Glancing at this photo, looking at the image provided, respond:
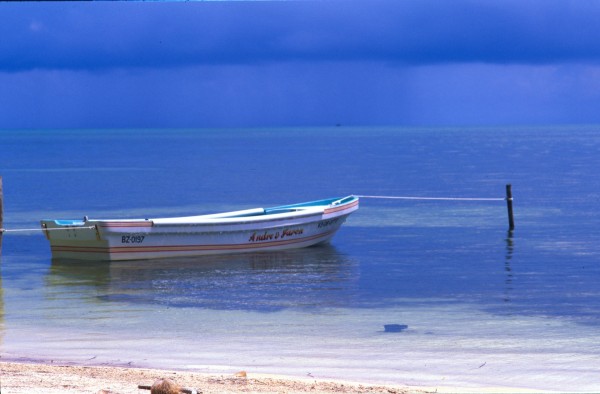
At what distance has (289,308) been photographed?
17.1 meters

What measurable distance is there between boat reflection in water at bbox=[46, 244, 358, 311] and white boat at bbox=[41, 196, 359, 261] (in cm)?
24

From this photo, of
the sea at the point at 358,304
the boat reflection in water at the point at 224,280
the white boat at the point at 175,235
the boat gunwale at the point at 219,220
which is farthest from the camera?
the white boat at the point at 175,235

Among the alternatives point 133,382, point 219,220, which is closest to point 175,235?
point 219,220

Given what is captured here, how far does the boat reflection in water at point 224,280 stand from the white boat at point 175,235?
9.5 inches

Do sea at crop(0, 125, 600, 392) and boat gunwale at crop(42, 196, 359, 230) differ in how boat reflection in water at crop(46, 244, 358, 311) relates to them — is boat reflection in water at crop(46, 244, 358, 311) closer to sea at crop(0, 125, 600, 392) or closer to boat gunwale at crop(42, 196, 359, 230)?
sea at crop(0, 125, 600, 392)

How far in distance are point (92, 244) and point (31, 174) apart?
51.9 m

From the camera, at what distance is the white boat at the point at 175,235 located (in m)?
23.0

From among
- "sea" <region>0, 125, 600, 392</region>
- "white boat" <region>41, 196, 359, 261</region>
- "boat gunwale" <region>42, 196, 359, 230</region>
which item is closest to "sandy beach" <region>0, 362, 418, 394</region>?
"sea" <region>0, 125, 600, 392</region>

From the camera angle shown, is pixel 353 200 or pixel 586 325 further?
pixel 353 200

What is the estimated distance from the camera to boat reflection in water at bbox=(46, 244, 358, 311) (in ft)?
59.7

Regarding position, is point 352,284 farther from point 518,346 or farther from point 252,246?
point 518,346

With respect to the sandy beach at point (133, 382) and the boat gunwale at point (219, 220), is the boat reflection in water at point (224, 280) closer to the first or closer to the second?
the boat gunwale at point (219, 220)

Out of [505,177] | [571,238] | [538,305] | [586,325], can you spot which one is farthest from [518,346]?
[505,177]

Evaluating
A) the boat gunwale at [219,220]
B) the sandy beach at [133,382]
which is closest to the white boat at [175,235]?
the boat gunwale at [219,220]
